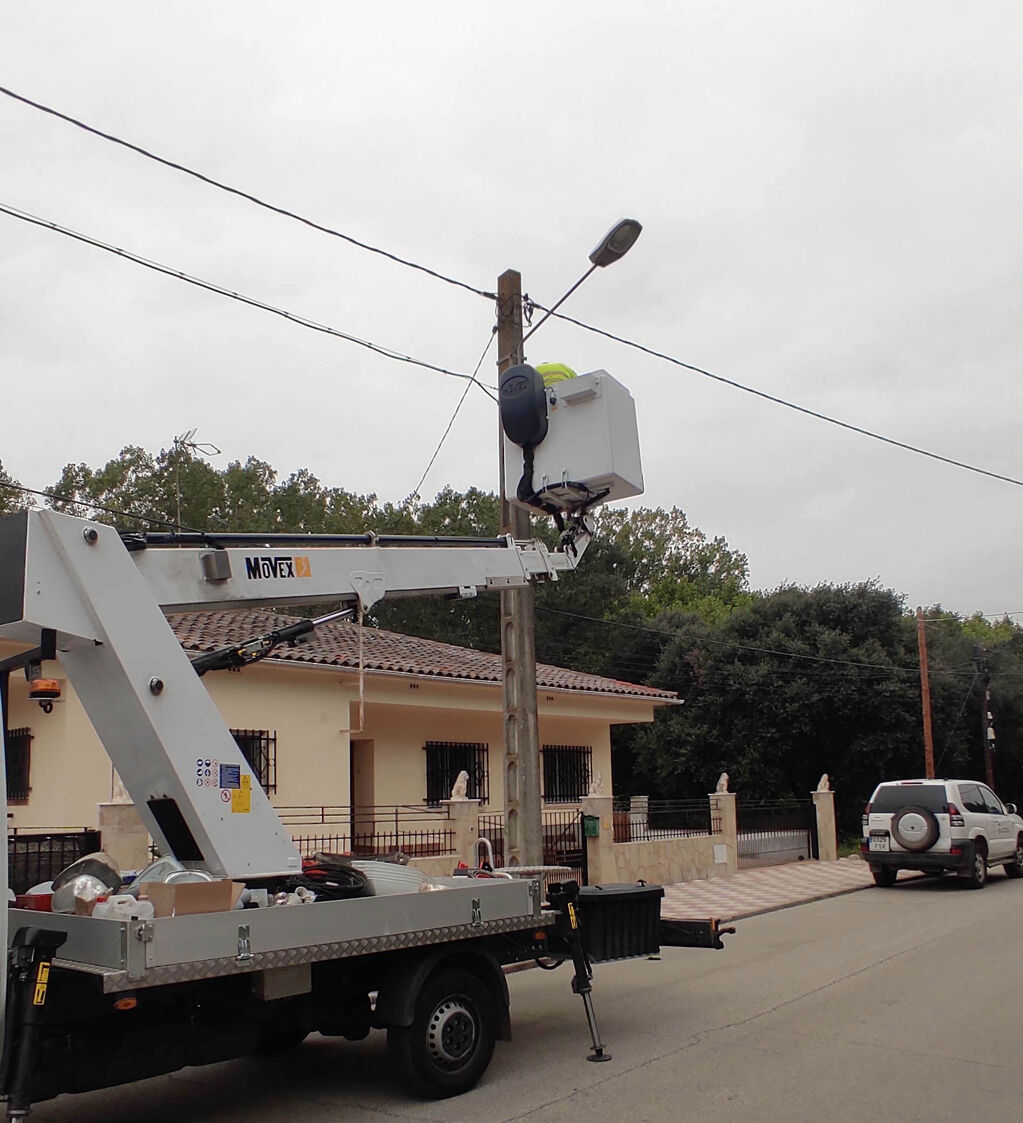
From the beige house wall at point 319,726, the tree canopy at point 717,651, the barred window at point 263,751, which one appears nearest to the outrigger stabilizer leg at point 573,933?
the beige house wall at point 319,726

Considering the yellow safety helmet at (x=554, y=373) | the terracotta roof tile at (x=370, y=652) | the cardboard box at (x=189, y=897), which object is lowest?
the cardboard box at (x=189, y=897)

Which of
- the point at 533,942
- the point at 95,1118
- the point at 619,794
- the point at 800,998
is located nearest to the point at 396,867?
the point at 533,942

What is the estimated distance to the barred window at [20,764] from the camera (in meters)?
14.8

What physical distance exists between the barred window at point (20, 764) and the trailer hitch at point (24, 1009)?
10.6m

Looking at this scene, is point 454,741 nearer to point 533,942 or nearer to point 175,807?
point 533,942

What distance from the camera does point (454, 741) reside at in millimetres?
20344

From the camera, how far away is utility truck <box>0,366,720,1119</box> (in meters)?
5.23

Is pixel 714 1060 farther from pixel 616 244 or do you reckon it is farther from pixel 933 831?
pixel 933 831

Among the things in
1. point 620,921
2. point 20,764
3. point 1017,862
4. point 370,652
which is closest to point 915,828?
point 1017,862

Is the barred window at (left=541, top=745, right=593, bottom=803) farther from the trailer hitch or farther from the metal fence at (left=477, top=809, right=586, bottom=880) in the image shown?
the trailer hitch

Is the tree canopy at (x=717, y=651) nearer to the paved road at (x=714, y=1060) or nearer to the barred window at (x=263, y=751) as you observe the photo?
the barred window at (x=263, y=751)

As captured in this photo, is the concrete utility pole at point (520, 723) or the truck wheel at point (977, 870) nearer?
the concrete utility pole at point (520, 723)

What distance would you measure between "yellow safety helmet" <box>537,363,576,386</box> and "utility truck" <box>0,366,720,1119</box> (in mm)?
485

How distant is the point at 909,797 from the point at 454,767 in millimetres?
7916
